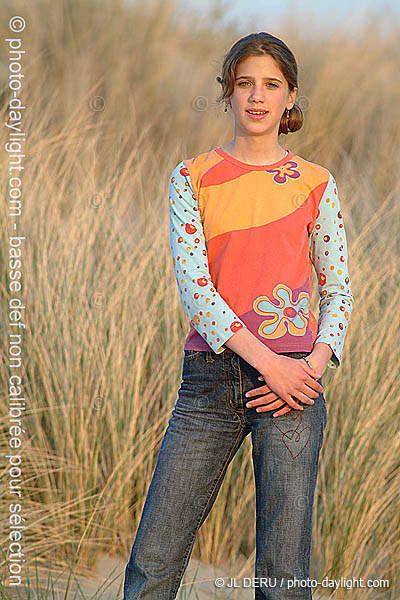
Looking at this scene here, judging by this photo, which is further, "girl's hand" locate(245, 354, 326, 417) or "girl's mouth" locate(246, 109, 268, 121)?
"girl's mouth" locate(246, 109, 268, 121)

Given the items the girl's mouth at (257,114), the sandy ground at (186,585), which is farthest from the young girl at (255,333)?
the sandy ground at (186,585)

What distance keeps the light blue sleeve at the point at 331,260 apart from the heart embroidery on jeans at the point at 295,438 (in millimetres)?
202

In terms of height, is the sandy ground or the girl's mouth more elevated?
the girl's mouth

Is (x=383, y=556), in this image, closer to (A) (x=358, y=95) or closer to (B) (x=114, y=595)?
(B) (x=114, y=595)

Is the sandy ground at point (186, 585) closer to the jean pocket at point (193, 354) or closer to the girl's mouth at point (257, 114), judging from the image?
the jean pocket at point (193, 354)

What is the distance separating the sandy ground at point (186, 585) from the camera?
97.6 inches

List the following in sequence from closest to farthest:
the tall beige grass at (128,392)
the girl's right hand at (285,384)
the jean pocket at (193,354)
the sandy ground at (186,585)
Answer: the girl's right hand at (285,384), the jean pocket at (193,354), the sandy ground at (186,585), the tall beige grass at (128,392)

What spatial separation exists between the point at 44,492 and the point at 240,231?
168cm

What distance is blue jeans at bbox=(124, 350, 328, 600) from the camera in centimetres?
160

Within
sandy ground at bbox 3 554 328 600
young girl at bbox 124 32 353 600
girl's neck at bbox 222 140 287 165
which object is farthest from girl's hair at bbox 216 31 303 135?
sandy ground at bbox 3 554 328 600

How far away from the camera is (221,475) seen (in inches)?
66.5

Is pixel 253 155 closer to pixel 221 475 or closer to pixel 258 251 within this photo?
pixel 258 251

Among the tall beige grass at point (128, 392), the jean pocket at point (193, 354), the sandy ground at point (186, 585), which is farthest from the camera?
the tall beige grass at point (128, 392)

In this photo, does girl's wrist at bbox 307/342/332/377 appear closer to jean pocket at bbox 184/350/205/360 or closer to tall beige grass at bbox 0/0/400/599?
jean pocket at bbox 184/350/205/360
